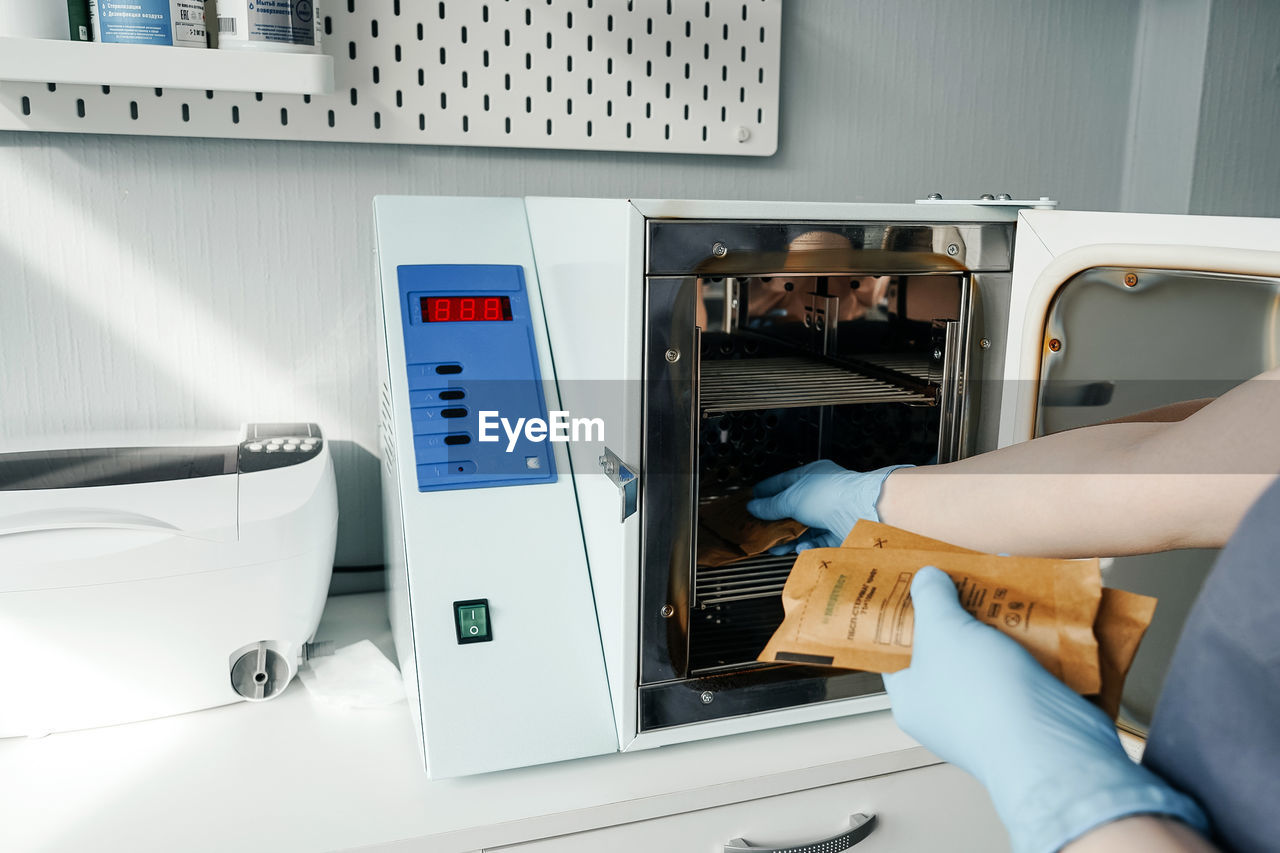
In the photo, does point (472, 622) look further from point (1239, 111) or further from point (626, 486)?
point (1239, 111)

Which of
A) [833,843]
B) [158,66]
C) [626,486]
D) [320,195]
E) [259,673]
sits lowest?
[833,843]

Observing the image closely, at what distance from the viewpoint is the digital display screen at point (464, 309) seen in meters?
1.01

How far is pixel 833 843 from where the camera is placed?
91 cm

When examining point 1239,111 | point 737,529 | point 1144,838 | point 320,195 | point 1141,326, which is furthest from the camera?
point 1239,111

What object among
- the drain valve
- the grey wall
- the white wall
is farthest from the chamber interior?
the grey wall

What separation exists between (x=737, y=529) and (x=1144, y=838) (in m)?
0.68

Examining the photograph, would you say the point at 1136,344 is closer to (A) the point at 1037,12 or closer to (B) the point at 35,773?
(A) the point at 1037,12

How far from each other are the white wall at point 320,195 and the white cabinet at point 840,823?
69 centimetres

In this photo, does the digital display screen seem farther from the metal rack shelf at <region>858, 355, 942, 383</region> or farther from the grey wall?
the grey wall

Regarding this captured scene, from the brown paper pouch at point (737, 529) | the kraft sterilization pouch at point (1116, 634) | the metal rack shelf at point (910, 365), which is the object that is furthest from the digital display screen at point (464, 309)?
the kraft sterilization pouch at point (1116, 634)

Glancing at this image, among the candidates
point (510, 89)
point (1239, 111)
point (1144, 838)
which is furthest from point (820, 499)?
point (1239, 111)

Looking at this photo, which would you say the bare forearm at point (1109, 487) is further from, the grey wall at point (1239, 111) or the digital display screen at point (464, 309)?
the grey wall at point (1239, 111)

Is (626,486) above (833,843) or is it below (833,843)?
above

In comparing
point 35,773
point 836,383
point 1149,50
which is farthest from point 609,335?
point 1149,50
